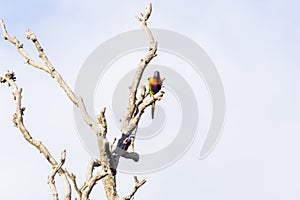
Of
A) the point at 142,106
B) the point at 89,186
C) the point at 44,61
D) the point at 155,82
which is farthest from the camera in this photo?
the point at 155,82

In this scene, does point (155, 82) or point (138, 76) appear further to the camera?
point (155, 82)

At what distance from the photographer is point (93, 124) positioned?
755 cm

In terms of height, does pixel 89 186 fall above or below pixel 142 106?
below

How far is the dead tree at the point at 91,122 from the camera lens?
7.25 metres

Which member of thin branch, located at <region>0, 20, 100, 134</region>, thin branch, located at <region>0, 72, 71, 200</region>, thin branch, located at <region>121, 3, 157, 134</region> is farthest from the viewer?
thin branch, located at <region>121, 3, 157, 134</region>

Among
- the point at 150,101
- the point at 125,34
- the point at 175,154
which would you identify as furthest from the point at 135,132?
the point at 125,34

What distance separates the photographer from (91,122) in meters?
7.57

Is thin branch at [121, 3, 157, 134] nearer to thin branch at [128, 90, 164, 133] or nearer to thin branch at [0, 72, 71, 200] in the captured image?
thin branch at [128, 90, 164, 133]

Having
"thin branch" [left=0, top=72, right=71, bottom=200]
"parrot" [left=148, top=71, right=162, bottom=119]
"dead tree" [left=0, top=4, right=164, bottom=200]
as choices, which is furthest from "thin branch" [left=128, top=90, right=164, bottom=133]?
"parrot" [left=148, top=71, right=162, bottom=119]

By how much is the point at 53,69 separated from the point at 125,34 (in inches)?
116

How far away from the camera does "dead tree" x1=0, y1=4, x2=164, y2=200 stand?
286 inches

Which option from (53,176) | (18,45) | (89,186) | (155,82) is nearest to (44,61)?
(18,45)

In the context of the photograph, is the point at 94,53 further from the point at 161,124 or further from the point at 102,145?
the point at 102,145

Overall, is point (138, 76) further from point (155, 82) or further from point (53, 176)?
point (155, 82)
